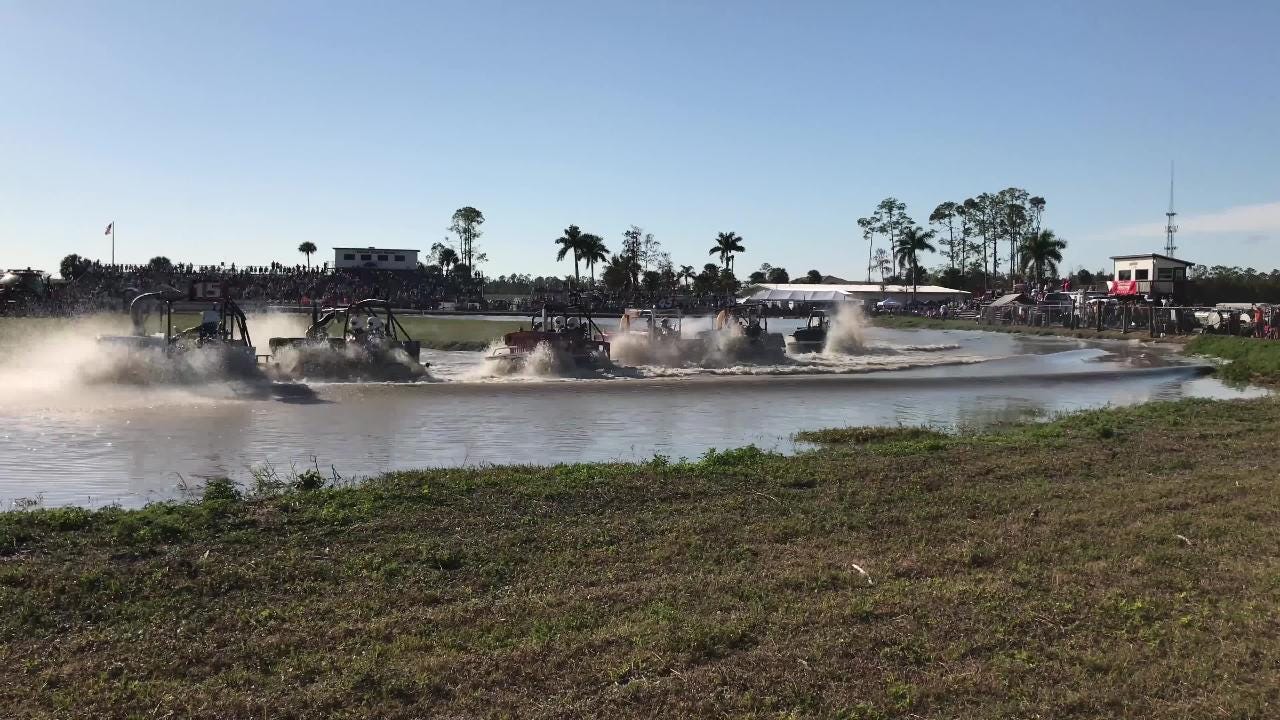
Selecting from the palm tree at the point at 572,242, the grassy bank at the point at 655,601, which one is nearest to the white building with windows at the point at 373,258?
the palm tree at the point at 572,242

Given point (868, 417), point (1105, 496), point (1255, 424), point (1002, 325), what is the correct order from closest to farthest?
point (1105, 496) → point (1255, 424) → point (868, 417) → point (1002, 325)

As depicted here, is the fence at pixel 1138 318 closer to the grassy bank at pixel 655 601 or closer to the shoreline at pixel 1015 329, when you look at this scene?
the shoreline at pixel 1015 329

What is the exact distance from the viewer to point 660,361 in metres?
36.7

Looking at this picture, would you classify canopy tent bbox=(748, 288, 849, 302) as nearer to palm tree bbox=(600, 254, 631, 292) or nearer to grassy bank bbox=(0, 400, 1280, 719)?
palm tree bbox=(600, 254, 631, 292)

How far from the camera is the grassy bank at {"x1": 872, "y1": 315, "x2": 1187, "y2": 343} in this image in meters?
→ 56.9

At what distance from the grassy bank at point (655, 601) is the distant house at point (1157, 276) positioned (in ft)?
250

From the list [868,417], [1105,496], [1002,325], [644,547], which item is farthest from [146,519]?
[1002,325]

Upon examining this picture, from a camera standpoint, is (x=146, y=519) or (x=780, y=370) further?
(x=780, y=370)

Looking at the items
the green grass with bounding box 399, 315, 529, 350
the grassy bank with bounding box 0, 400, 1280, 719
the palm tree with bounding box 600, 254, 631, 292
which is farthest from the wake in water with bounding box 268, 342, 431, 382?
the palm tree with bounding box 600, 254, 631, 292

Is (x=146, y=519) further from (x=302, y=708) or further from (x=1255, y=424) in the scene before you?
(x=1255, y=424)

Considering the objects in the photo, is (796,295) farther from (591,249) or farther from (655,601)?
(655,601)

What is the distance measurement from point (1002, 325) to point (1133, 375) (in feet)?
128

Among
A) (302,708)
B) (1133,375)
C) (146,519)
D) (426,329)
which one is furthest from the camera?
(426,329)

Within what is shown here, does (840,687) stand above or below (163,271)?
below
